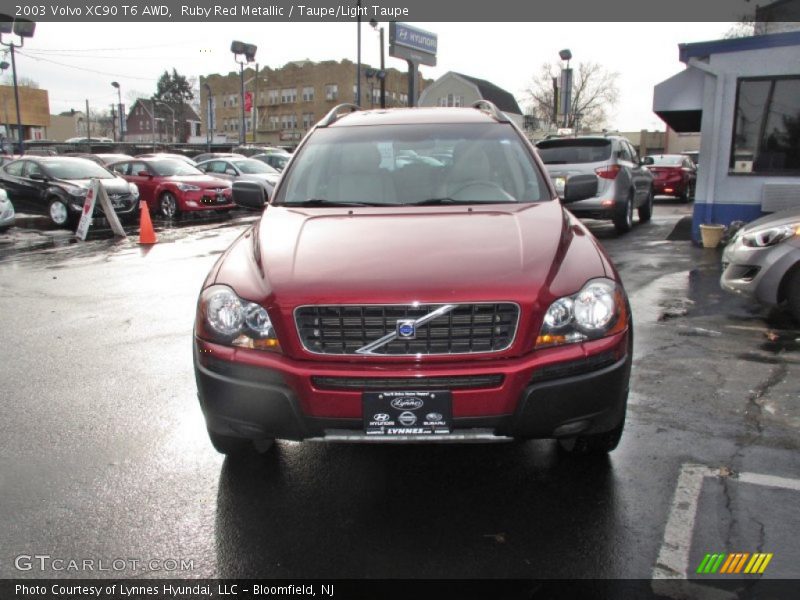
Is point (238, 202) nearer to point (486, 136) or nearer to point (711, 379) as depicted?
point (486, 136)

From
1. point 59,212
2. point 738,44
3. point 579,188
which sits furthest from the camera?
point 59,212

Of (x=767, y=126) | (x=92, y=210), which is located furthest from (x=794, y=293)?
(x=92, y=210)

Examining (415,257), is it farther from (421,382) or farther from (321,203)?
(321,203)

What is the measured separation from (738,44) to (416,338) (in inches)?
407

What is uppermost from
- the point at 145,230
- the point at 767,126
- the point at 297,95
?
the point at 297,95

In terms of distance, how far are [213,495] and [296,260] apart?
1220 millimetres

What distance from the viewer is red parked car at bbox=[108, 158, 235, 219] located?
17125 millimetres

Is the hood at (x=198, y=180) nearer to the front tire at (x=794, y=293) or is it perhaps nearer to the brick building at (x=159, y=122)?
the front tire at (x=794, y=293)

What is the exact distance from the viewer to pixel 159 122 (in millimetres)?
113062

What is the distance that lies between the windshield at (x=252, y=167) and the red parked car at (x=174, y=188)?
10.2 ft

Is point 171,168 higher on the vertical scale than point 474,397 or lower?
higher

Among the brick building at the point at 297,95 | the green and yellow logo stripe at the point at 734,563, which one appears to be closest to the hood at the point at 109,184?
the green and yellow logo stripe at the point at 734,563

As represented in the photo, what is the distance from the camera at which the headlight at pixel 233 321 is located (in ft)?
9.59

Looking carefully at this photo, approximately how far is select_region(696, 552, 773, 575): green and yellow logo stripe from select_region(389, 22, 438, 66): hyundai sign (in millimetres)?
27060
